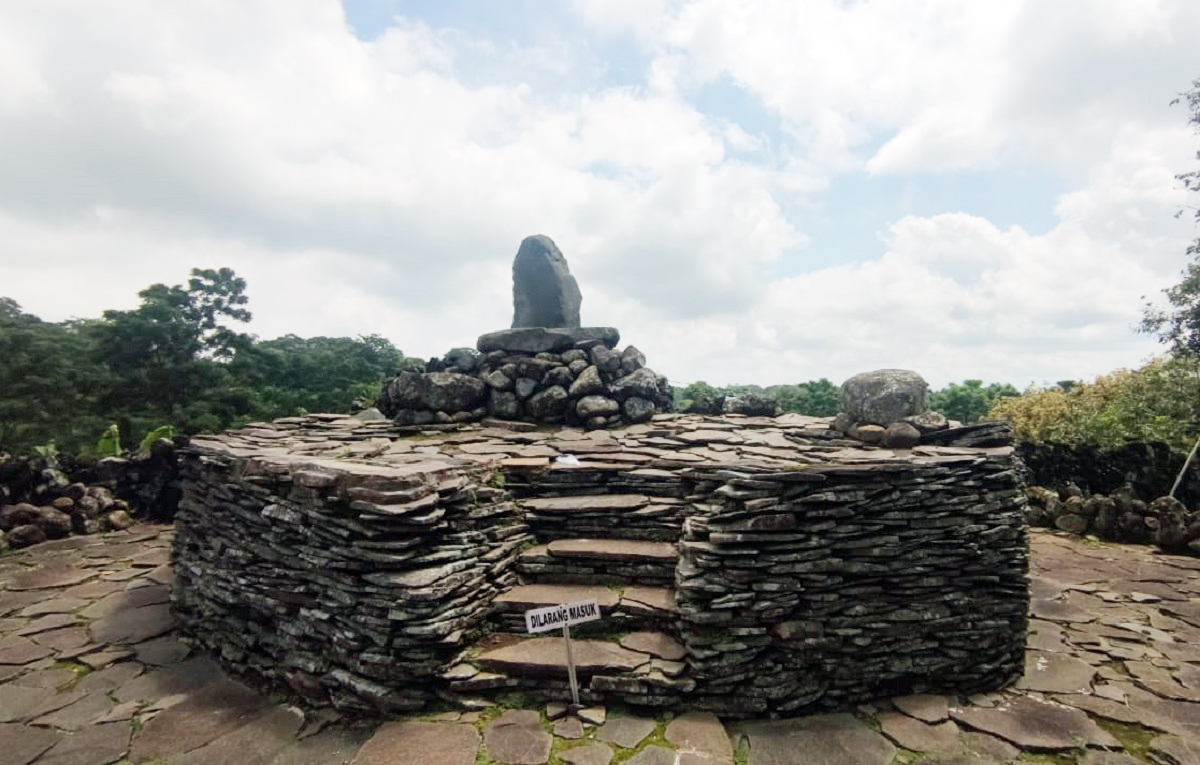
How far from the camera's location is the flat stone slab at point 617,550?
5.33m

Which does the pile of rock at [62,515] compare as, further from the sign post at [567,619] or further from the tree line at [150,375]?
the sign post at [567,619]

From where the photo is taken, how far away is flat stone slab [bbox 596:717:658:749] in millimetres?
3994

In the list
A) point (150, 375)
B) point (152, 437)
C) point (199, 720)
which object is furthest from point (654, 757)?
point (150, 375)

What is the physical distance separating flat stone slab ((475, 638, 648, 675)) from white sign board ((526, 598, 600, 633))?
0.36 m

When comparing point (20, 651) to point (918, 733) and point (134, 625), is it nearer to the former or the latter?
point (134, 625)

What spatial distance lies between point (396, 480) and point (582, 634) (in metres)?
2.01

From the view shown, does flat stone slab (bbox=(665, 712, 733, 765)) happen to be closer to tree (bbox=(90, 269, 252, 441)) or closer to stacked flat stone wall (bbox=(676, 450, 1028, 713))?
stacked flat stone wall (bbox=(676, 450, 1028, 713))

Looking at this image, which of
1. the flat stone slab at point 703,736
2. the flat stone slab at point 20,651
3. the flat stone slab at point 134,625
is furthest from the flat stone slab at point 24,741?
the flat stone slab at point 703,736

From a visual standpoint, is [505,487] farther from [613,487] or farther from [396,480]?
[396,480]

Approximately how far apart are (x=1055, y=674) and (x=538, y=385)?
7550 millimetres

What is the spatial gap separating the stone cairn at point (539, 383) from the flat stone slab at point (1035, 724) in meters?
5.90

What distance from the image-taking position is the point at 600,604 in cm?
495

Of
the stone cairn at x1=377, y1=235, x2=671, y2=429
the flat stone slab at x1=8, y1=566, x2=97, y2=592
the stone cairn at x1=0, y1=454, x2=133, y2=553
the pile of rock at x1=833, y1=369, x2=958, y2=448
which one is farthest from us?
the stone cairn at x1=0, y1=454, x2=133, y2=553

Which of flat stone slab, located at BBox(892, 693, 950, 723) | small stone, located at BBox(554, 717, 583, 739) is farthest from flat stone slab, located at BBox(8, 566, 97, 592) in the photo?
flat stone slab, located at BBox(892, 693, 950, 723)
